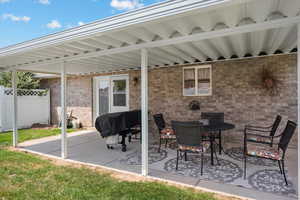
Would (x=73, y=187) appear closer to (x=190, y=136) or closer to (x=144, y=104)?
(x=144, y=104)

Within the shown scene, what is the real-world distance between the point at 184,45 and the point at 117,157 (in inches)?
120

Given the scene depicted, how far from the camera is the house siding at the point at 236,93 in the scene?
488 centimetres

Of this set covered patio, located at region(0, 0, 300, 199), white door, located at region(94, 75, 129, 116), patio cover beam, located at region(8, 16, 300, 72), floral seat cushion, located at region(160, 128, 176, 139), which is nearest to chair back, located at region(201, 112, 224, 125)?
covered patio, located at region(0, 0, 300, 199)

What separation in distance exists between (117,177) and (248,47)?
4.02 m

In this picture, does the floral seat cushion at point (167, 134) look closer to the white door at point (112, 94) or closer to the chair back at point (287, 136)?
the chair back at point (287, 136)

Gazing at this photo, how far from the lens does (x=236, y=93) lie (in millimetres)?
5414

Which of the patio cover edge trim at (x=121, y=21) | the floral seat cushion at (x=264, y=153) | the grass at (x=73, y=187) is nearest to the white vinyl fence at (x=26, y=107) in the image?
the grass at (x=73, y=187)

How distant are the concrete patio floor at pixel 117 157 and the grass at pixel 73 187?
1.30ft

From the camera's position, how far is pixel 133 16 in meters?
2.37

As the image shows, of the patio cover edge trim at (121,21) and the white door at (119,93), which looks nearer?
the patio cover edge trim at (121,21)

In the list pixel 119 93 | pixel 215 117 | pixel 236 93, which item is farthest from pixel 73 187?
pixel 119 93

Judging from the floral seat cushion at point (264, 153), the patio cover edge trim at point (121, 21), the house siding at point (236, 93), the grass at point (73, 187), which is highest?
the patio cover edge trim at point (121, 21)

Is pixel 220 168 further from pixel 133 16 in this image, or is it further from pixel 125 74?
pixel 125 74

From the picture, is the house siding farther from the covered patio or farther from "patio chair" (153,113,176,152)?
"patio chair" (153,113,176,152)
